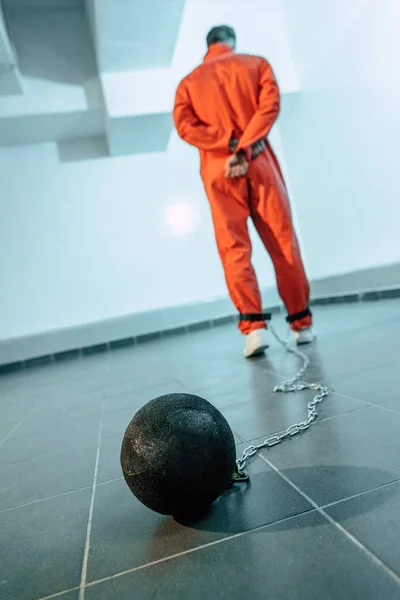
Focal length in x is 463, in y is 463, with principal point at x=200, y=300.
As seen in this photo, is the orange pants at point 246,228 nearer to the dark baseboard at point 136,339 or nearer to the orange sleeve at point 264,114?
the orange sleeve at point 264,114

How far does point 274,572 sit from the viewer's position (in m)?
0.56

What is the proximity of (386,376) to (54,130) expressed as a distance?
4223mm

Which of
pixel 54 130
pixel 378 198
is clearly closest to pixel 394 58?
pixel 378 198

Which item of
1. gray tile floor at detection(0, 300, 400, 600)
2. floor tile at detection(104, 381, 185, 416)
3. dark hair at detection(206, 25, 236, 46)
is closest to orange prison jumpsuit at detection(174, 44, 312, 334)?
dark hair at detection(206, 25, 236, 46)

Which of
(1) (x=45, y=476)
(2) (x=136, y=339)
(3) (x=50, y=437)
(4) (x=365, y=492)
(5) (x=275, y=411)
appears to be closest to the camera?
(4) (x=365, y=492)

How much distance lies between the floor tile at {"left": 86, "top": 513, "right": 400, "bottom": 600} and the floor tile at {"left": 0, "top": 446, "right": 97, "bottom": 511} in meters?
0.44

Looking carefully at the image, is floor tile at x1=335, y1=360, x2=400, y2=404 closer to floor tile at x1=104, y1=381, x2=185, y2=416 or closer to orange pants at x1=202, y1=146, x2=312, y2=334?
floor tile at x1=104, y1=381, x2=185, y2=416

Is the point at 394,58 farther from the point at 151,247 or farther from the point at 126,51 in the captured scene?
the point at 151,247

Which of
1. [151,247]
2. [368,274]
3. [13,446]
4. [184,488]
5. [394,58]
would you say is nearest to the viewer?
[184,488]

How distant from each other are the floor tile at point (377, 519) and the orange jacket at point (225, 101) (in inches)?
76.7

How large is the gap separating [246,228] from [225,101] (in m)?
0.68

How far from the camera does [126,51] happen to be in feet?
12.8

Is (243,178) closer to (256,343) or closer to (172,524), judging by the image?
(256,343)

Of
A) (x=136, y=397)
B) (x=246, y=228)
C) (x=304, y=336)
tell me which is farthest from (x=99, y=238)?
(x=136, y=397)
